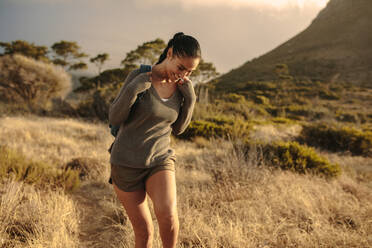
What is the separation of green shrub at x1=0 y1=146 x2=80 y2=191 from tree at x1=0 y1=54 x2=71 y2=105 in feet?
43.3

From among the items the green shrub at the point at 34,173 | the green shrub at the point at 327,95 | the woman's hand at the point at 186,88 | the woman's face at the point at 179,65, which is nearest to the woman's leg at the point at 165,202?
the woman's hand at the point at 186,88

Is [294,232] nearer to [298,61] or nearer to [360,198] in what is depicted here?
[360,198]

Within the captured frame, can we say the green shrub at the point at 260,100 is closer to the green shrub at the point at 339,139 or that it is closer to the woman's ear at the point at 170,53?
the green shrub at the point at 339,139

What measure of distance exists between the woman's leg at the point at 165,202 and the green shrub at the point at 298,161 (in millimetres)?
3580

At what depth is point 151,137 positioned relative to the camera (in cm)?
162

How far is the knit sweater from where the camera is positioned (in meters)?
1.49

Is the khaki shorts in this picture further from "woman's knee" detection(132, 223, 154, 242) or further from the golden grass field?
the golden grass field

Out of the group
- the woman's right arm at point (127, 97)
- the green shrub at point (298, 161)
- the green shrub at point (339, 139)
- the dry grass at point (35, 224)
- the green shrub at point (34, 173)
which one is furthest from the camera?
the green shrub at point (339, 139)

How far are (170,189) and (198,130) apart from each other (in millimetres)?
6453

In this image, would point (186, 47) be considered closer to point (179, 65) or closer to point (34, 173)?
point (179, 65)

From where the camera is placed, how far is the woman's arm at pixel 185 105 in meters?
1.73

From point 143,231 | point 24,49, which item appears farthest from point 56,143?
point 24,49

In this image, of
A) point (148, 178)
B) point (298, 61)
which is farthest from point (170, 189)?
point (298, 61)

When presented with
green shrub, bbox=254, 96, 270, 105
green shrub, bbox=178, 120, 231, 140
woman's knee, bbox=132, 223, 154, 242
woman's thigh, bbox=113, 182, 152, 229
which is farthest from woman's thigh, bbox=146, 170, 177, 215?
green shrub, bbox=254, 96, 270, 105
